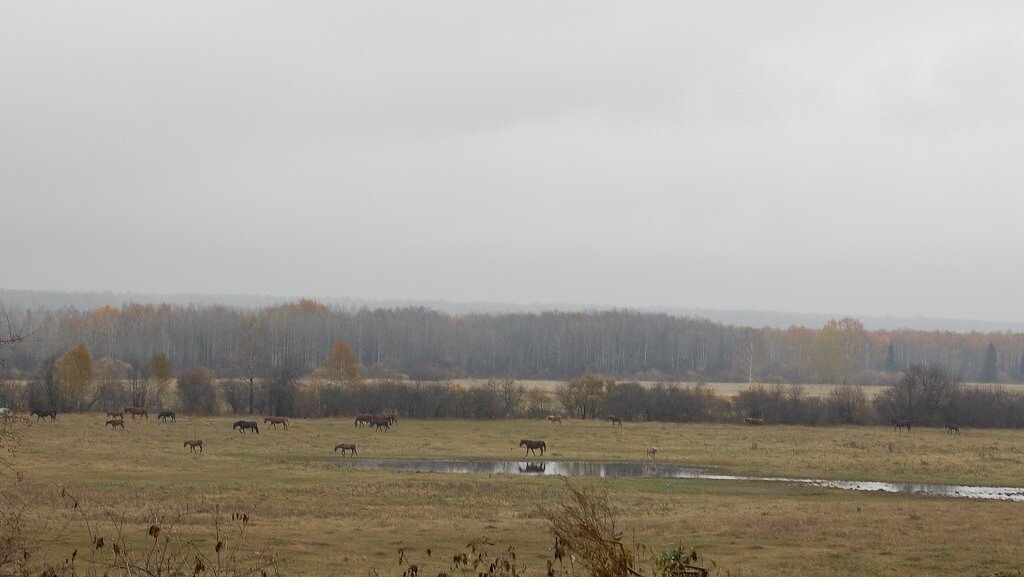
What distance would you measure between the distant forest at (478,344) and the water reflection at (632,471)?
253 feet

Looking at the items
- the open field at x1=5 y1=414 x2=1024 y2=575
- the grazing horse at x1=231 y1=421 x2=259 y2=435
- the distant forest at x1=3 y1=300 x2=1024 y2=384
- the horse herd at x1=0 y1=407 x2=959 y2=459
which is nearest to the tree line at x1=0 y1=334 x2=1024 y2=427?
the horse herd at x1=0 y1=407 x2=959 y2=459

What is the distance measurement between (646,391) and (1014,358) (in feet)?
469

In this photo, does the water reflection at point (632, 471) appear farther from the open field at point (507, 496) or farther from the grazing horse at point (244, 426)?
the grazing horse at point (244, 426)

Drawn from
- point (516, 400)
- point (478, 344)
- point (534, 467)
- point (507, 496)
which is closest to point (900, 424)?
point (516, 400)

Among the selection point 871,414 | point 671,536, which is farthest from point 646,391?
point 671,536

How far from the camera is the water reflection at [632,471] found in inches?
1505

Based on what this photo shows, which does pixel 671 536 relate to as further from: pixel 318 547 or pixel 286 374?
pixel 286 374

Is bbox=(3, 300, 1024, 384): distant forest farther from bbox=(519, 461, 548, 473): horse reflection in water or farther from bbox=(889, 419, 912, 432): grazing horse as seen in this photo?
bbox=(519, 461, 548, 473): horse reflection in water

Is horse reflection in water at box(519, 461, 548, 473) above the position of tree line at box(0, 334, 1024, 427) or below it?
below

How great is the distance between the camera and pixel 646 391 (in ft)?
261

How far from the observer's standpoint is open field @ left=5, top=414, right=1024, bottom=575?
21594 millimetres

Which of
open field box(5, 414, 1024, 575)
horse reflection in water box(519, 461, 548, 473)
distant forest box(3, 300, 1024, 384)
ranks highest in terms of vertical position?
distant forest box(3, 300, 1024, 384)

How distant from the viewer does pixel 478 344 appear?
158875 mm

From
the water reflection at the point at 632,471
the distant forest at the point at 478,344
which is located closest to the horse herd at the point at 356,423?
the water reflection at the point at 632,471
